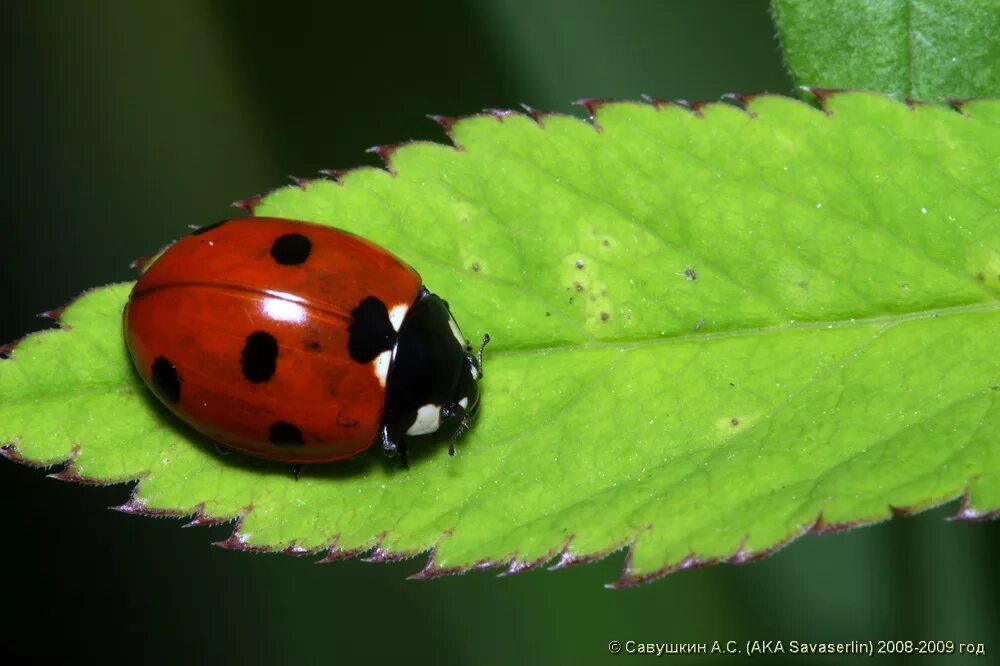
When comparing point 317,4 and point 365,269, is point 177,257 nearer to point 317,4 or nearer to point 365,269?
point 365,269

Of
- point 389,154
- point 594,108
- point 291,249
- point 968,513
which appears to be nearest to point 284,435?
point 291,249

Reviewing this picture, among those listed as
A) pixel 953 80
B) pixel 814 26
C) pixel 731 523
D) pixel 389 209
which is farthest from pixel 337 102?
pixel 731 523

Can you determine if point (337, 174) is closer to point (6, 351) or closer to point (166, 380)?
point (166, 380)

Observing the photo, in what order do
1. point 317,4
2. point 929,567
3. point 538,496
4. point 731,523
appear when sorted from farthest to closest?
point 317,4 < point 929,567 < point 538,496 < point 731,523

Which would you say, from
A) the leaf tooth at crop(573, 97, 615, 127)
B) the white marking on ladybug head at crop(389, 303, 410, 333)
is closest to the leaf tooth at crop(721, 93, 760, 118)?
the leaf tooth at crop(573, 97, 615, 127)

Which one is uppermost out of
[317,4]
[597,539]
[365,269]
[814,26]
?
[317,4]
